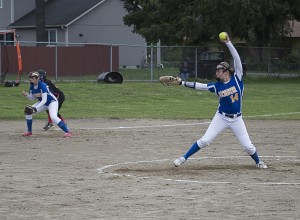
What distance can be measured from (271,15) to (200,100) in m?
16.3

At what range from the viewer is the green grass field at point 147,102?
27.8 meters

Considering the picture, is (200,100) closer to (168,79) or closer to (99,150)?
(99,150)

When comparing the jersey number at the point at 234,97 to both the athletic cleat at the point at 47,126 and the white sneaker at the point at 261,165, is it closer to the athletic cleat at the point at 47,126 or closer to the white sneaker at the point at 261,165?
the white sneaker at the point at 261,165

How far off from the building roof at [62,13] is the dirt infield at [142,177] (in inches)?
1477

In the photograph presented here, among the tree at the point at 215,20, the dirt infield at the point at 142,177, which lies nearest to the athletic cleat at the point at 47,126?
the dirt infield at the point at 142,177

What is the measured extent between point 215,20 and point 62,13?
1886 cm

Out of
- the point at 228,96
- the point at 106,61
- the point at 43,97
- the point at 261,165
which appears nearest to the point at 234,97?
the point at 228,96

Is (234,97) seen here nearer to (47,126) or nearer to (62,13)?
(47,126)

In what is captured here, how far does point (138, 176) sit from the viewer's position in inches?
520

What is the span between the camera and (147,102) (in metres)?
32.9

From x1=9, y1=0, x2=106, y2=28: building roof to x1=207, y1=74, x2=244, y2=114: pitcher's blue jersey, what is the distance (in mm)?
44953

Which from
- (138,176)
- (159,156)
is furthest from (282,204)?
(159,156)

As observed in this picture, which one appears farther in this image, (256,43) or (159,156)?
(256,43)

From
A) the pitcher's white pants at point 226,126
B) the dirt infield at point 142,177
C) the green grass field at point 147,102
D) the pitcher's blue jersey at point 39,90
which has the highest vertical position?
the pitcher's blue jersey at point 39,90
